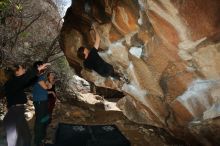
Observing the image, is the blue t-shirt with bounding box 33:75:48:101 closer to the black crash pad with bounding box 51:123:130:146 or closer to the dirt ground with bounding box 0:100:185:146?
the black crash pad with bounding box 51:123:130:146

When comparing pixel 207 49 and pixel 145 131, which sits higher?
pixel 207 49

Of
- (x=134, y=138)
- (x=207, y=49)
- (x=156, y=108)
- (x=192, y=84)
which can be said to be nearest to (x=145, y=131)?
(x=134, y=138)

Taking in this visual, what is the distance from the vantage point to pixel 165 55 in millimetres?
5051

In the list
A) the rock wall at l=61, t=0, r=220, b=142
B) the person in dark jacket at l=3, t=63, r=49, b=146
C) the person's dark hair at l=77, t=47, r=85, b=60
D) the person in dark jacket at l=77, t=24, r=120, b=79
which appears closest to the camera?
the rock wall at l=61, t=0, r=220, b=142

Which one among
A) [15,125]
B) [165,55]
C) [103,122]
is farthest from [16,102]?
[103,122]

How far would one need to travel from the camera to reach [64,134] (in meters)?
5.51

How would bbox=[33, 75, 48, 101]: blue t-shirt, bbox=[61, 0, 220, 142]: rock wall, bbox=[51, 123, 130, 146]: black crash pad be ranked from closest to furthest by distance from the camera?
bbox=[61, 0, 220, 142]: rock wall → bbox=[51, 123, 130, 146]: black crash pad → bbox=[33, 75, 48, 101]: blue t-shirt

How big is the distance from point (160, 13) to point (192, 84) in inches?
46.1

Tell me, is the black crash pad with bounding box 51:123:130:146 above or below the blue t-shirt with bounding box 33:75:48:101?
below

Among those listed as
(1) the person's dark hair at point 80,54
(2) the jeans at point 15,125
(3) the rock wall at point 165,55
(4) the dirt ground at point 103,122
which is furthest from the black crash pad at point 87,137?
(1) the person's dark hair at point 80,54

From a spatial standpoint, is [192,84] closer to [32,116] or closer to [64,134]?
[64,134]

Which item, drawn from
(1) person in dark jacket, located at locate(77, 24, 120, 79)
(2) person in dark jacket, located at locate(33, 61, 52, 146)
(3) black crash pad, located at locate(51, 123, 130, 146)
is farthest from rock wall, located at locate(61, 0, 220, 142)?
(2) person in dark jacket, located at locate(33, 61, 52, 146)

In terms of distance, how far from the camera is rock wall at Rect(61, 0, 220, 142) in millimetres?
4309

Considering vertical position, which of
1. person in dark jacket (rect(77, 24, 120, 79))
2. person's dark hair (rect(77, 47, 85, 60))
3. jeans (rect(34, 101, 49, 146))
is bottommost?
jeans (rect(34, 101, 49, 146))
